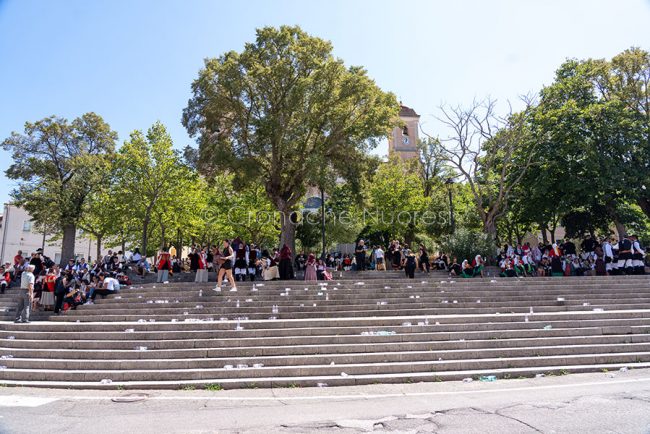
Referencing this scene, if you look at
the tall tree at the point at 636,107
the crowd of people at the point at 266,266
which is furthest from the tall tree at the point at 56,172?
the tall tree at the point at 636,107

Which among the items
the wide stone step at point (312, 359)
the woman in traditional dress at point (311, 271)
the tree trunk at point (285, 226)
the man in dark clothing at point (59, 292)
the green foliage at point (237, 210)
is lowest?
the wide stone step at point (312, 359)

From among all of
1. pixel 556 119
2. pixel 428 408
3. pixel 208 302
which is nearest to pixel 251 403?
pixel 428 408

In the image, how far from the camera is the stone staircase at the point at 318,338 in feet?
28.2

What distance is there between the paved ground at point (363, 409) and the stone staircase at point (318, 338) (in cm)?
60

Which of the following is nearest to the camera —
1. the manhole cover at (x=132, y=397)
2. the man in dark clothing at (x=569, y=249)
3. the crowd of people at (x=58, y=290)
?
the manhole cover at (x=132, y=397)

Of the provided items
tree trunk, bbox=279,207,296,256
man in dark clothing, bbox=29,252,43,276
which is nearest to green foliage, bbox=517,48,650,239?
tree trunk, bbox=279,207,296,256

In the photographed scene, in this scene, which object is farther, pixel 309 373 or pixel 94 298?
pixel 94 298

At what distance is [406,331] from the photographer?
34.5 feet

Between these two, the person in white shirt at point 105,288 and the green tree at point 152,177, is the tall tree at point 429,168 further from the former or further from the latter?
the person in white shirt at point 105,288

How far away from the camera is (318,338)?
9.88 meters

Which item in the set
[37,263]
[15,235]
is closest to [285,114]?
[37,263]

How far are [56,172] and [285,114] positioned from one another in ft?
78.2

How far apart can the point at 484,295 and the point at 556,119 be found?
17.5 m

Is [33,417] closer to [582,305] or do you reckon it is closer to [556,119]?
[582,305]
